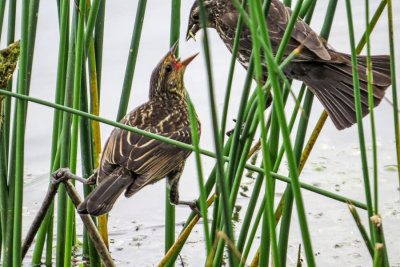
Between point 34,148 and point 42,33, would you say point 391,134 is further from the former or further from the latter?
point 42,33

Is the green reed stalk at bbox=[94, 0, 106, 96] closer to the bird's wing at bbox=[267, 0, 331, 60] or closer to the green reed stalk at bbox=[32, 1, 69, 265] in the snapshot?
the green reed stalk at bbox=[32, 1, 69, 265]

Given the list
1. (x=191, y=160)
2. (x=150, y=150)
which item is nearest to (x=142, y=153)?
(x=150, y=150)

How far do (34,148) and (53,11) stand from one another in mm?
1641

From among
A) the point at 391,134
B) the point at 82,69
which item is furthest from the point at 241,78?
the point at 82,69

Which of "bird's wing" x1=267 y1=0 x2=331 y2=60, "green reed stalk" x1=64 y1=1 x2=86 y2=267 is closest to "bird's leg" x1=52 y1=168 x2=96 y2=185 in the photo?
"green reed stalk" x1=64 y1=1 x2=86 y2=267

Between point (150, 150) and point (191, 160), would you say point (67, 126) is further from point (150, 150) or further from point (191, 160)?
point (191, 160)

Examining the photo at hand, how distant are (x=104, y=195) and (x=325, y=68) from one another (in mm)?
1354

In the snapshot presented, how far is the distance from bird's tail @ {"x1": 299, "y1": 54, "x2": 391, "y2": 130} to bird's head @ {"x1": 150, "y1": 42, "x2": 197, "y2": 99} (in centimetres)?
82

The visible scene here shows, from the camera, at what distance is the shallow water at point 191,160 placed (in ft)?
13.3

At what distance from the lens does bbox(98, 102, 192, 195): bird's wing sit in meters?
3.15

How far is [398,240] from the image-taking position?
13.0 feet

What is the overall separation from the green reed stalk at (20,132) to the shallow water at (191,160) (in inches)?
46.0

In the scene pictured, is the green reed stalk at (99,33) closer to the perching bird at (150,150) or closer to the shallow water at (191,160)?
the perching bird at (150,150)

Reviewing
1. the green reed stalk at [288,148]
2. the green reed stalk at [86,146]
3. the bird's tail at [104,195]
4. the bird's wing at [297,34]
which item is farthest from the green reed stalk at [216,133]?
the bird's wing at [297,34]
